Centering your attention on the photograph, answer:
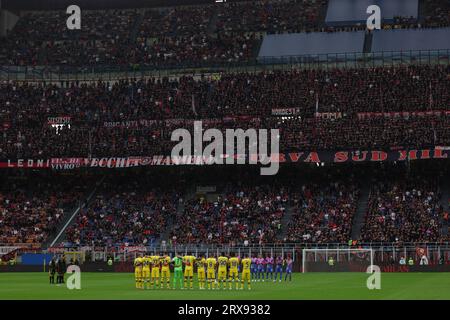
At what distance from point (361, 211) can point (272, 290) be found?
1323 inches

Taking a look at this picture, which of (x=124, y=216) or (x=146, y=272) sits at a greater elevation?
(x=124, y=216)

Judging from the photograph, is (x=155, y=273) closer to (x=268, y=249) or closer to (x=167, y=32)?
(x=268, y=249)

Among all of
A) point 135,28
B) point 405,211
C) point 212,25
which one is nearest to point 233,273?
point 405,211

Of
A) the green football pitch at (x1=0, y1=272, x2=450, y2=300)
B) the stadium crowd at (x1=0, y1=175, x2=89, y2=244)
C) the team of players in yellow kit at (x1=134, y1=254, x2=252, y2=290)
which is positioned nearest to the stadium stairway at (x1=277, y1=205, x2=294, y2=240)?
the green football pitch at (x1=0, y1=272, x2=450, y2=300)

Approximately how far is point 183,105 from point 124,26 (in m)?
21.5

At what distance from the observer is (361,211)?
77.6 meters

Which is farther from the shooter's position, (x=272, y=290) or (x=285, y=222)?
(x=285, y=222)

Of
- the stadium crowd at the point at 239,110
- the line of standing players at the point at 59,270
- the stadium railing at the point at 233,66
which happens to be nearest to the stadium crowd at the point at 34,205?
the stadium crowd at the point at 239,110

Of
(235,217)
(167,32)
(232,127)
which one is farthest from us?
(167,32)

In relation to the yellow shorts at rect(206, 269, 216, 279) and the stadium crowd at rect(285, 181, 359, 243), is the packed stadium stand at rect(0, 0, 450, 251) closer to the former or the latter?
the stadium crowd at rect(285, 181, 359, 243)

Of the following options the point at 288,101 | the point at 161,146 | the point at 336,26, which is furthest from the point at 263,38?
Result: the point at 161,146

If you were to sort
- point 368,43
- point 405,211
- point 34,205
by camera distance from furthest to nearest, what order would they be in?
1. point 368,43
2. point 34,205
3. point 405,211

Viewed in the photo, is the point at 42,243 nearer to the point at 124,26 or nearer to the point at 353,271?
the point at 353,271

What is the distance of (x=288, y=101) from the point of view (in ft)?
289
